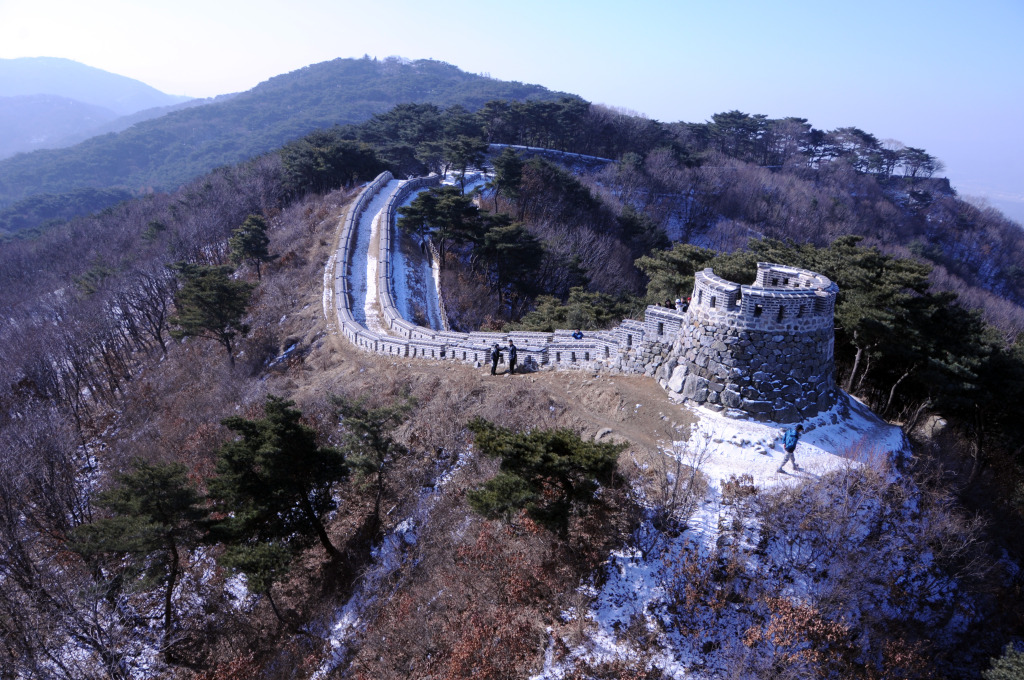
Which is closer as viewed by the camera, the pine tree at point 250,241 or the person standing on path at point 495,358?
the person standing on path at point 495,358

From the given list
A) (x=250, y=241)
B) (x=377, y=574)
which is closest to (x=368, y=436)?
(x=377, y=574)

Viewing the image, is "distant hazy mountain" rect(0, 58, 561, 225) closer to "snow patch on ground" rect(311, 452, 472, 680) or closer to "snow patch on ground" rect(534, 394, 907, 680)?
"snow patch on ground" rect(311, 452, 472, 680)

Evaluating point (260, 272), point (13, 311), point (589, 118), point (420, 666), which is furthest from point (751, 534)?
point (589, 118)

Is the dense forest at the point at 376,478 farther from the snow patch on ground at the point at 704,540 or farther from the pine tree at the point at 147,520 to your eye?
the snow patch on ground at the point at 704,540

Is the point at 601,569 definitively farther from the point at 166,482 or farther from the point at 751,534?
the point at 166,482

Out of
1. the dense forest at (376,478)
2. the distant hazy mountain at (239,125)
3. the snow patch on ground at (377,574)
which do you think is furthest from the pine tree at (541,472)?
the distant hazy mountain at (239,125)

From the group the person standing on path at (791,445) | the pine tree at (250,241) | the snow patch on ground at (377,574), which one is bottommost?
the snow patch on ground at (377,574)
